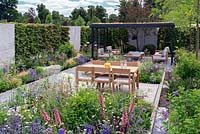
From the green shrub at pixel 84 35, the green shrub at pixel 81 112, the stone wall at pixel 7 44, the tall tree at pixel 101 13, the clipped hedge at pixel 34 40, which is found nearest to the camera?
the green shrub at pixel 81 112

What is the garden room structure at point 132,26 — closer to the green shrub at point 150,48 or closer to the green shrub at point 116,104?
the green shrub at point 150,48

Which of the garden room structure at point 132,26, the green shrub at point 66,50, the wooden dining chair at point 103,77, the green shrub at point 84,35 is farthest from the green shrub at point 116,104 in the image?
the green shrub at point 84,35

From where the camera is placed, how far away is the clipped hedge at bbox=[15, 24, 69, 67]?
39.5 feet

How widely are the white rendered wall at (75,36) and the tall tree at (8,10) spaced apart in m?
13.0

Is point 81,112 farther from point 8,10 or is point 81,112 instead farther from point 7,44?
point 8,10

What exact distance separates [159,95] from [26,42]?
739cm

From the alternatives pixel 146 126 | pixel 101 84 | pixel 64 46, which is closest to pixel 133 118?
pixel 146 126

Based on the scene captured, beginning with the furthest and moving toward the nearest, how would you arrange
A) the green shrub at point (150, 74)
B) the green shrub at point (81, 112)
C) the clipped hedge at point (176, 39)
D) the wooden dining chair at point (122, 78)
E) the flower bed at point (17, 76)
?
the clipped hedge at point (176, 39) → the green shrub at point (150, 74) → the flower bed at point (17, 76) → the wooden dining chair at point (122, 78) → the green shrub at point (81, 112)

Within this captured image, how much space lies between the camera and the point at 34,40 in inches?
527

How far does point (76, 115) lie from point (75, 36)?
1481 cm

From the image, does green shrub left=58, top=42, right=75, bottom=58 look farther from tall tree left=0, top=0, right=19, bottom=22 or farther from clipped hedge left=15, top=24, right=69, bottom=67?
tall tree left=0, top=0, right=19, bottom=22

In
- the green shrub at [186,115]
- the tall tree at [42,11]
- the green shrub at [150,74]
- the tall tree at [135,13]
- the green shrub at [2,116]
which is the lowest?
the green shrub at [150,74]

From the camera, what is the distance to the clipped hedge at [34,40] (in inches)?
475

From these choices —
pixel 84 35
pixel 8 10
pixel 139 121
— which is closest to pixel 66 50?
pixel 84 35
